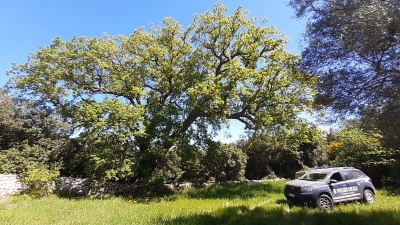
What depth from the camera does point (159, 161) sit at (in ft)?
53.0

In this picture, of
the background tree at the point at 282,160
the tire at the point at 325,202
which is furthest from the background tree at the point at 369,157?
the tire at the point at 325,202

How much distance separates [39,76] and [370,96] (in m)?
18.8

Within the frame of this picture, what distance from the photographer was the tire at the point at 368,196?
33.2ft

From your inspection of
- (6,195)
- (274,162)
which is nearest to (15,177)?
(6,195)

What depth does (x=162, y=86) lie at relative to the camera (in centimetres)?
1639

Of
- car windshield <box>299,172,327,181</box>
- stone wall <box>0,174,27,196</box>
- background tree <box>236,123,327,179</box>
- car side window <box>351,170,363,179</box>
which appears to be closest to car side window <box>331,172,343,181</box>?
car windshield <box>299,172,327,181</box>

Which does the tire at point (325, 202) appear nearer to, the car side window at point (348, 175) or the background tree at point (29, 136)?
the car side window at point (348, 175)

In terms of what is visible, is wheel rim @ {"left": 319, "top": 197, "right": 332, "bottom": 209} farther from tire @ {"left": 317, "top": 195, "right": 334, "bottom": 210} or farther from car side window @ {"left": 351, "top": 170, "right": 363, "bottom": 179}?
car side window @ {"left": 351, "top": 170, "right": 363, "bottom": 179}

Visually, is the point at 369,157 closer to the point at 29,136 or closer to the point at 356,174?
the point at 356,174

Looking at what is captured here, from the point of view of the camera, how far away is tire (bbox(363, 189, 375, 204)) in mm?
10117

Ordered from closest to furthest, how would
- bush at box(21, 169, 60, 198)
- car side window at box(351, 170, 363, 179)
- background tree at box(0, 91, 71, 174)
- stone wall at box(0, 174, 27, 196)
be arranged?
car side window at box(351, 170, 363, 179) → stone wall at box(0, 174, 27, 196) → bush at box(21, 169, 60, 198) → background tree at box(0, 91, 71, 174)

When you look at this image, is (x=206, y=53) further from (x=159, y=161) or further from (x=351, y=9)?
(x=351, y=9)

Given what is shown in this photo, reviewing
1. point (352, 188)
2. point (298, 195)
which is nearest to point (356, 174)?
point (352, 188)

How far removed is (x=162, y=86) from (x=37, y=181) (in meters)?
9.40
